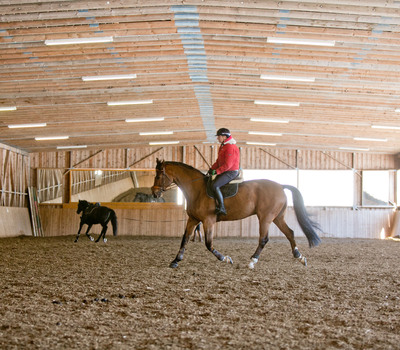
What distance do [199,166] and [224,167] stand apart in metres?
14.7

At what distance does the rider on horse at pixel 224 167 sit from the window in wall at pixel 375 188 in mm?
16461

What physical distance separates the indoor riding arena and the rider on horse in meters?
0.06

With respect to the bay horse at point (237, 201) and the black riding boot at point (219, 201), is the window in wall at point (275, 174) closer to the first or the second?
the bay horse at point (237, 201)

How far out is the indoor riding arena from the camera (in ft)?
15.3

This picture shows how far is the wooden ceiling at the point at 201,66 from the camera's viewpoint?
8.88m

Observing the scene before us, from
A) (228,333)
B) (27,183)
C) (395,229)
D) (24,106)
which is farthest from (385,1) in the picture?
(27,183)

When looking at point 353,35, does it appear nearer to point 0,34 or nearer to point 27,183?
point 0,34

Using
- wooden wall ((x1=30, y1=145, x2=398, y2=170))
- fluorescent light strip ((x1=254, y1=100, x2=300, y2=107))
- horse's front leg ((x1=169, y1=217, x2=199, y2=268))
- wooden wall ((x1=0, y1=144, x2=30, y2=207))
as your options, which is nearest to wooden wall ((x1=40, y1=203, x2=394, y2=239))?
wooden wall ((x1=0, y1=144, x2=30, y2=207))

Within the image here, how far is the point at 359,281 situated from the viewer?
707 cm

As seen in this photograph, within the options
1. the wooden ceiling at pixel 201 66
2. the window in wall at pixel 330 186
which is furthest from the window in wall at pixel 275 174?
the wooden ceiling at pixel 201 66

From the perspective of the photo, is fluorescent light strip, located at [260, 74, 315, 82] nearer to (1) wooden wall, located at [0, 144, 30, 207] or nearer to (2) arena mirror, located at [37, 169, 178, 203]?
(2) arena mirror, located at [37, 169, 178, 203]

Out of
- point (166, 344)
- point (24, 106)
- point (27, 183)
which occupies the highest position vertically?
point (24, 106)

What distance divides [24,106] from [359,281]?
38.5 feet

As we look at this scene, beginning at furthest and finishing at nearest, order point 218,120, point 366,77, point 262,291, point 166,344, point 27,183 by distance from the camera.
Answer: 1. point 27,183
2. point 218,120
3. point 366,77
4. point 262,291
5. point 166,344
